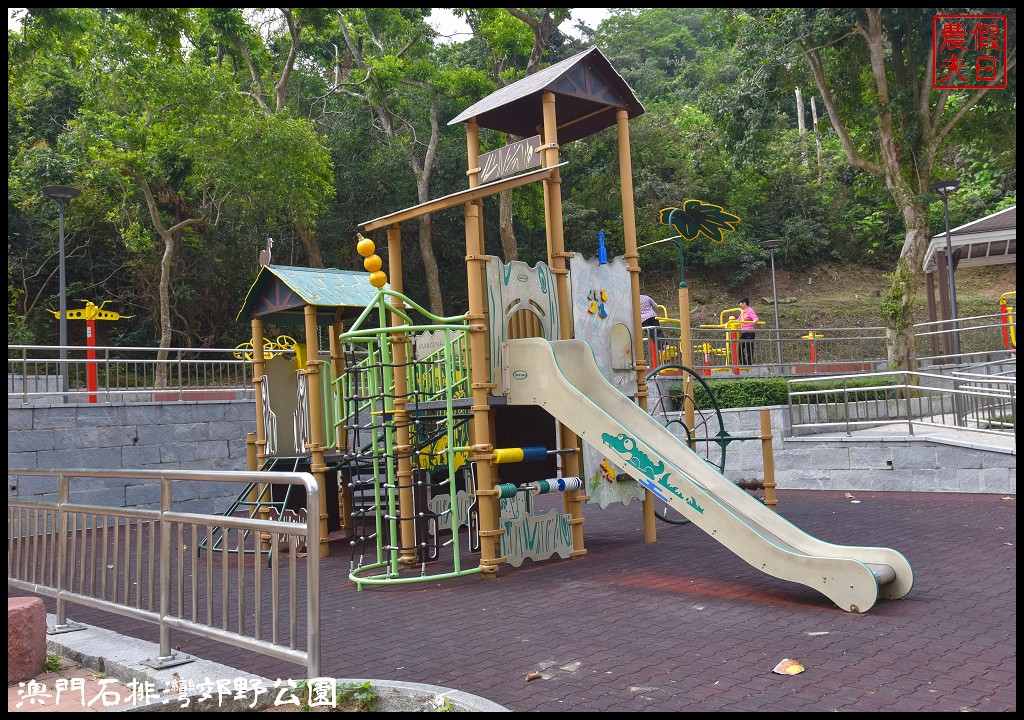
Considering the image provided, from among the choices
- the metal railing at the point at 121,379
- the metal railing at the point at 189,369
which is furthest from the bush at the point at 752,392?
the metal railing at the point at 121,379

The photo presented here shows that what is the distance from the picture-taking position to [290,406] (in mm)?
11352

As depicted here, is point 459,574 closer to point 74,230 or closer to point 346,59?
point 74,230

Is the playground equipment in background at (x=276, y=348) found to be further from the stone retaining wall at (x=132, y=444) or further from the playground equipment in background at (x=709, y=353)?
the playground equipment in background at (x=709, y=353)

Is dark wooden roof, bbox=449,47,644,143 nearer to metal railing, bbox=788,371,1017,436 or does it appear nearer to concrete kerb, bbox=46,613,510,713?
metal railing, bbox=788,371,1017,436

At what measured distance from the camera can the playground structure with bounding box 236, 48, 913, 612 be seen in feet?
24.8

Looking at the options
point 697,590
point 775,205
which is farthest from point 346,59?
point 697,590

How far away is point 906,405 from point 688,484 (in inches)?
314

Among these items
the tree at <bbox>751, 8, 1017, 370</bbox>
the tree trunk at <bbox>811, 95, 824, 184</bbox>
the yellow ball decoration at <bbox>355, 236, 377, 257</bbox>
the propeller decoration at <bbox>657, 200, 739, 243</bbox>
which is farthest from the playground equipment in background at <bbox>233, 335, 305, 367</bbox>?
the tree trunk at <bbox>811, 95, 824, 184</bbox>

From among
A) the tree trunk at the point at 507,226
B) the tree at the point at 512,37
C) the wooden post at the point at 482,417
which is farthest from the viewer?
the tree trunk at the point at 507,226

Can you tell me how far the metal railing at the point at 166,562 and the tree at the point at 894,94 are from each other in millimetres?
14781

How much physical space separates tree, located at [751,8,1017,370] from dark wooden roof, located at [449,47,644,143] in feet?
30.6

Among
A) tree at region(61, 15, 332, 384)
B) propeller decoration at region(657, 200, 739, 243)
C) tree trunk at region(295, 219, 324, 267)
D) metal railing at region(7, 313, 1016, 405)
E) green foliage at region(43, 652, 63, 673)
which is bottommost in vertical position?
green foliage at region(43, 652, 63, 673)

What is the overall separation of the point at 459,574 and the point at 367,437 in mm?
7710

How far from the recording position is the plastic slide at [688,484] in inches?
251
